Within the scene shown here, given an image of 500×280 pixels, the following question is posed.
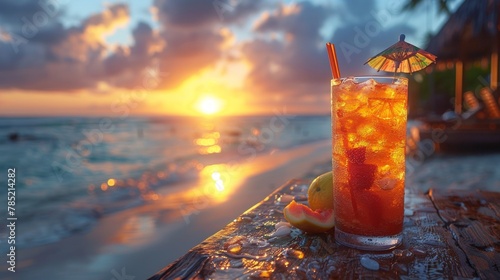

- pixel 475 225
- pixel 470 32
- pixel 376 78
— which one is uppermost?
pixel 470 32

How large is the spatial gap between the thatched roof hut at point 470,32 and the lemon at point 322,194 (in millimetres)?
9606

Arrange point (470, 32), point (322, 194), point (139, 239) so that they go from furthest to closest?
point (470, 32), point (139, 239), point (322, 194)

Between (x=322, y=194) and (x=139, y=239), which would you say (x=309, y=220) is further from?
(x=139, y=239)

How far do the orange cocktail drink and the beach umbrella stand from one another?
57mm

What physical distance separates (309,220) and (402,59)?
581 millimetres

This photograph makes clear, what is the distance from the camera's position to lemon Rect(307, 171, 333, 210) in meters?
1.42

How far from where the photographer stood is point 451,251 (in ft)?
3.56

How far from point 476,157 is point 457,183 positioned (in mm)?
3128

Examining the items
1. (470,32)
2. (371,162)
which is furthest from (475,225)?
(470,32)

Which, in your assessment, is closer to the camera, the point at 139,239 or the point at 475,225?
the point at 475,225

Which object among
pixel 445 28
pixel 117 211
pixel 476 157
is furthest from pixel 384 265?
pixel 445 28

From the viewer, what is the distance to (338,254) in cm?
107

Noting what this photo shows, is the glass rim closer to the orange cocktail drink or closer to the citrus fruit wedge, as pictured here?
the orange cocktail drink

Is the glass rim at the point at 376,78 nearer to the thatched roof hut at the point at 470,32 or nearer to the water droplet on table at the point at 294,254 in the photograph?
the water droplet on table at the point at 294,254
